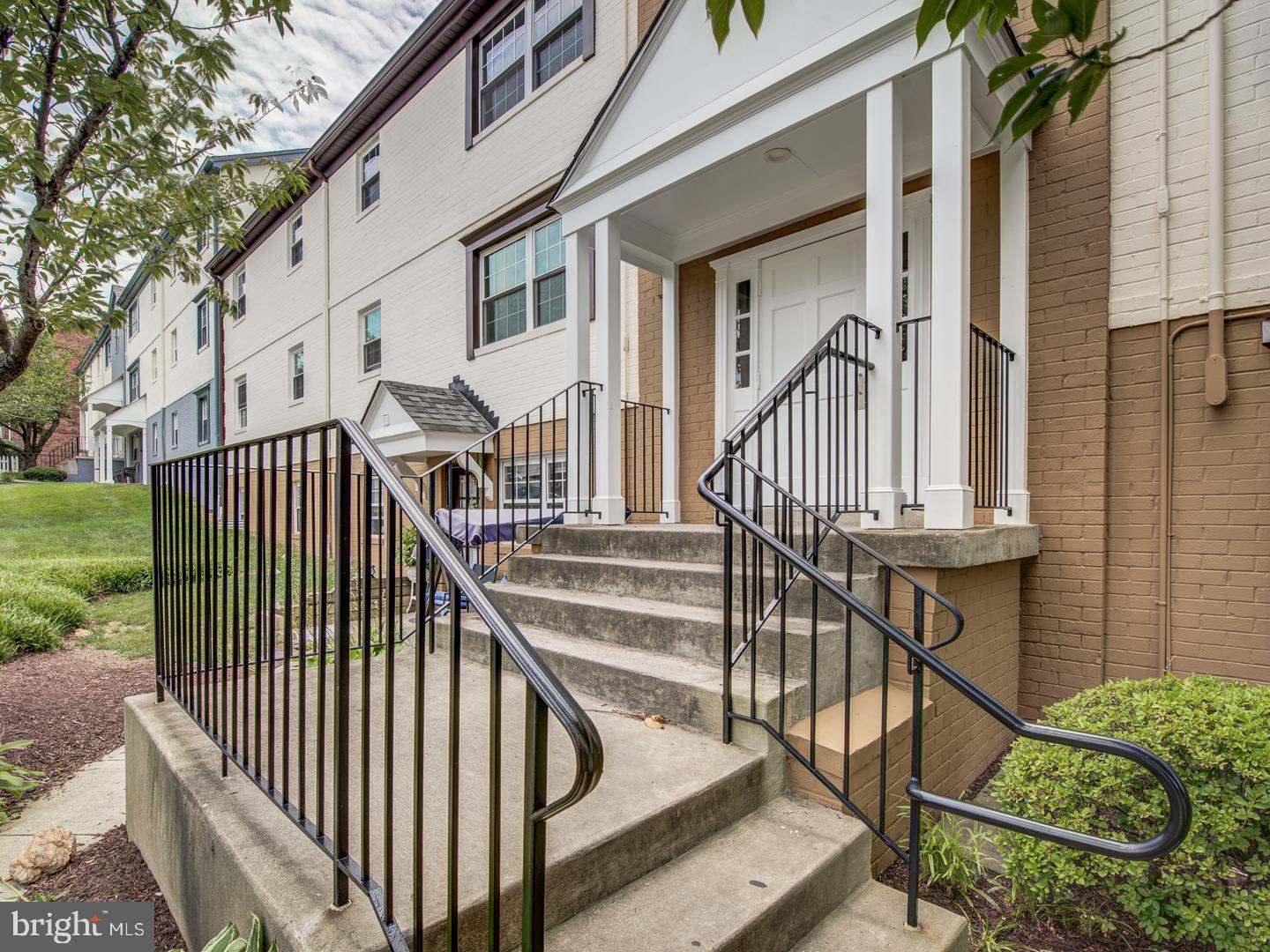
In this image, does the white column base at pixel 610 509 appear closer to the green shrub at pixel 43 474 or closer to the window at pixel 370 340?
the window at pixel 370 340

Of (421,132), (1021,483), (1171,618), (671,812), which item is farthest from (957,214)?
(421,132)

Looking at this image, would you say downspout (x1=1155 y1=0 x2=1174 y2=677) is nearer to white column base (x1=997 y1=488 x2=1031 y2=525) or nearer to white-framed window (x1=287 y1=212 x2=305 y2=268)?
white column base (x1=997 y1=488 x2=1031 y2=525)

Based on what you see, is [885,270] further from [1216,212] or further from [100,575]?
[100,575]

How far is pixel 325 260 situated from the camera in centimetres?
1138

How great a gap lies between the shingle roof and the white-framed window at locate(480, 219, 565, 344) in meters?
0.87

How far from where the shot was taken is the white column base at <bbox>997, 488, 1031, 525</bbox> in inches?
165

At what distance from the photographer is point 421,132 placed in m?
9.22

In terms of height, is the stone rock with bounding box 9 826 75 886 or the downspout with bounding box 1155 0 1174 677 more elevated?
the downspout with bounding box 1155 0 1174 677

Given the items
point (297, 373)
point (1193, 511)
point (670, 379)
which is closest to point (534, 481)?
point (670, 379)

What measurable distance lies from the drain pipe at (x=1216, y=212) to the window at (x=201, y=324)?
1935cm

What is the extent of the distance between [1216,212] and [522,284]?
20.3 ft

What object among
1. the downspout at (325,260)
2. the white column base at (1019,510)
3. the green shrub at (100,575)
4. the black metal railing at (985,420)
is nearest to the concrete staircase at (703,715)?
the black metal railing at (985,420)

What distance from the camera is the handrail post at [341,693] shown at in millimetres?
1604

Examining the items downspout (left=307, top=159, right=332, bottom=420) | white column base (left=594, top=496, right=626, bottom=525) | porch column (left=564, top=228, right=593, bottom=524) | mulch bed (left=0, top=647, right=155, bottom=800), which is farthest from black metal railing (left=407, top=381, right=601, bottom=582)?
downspout (left=307, top=159, right=332, bottom=420)
